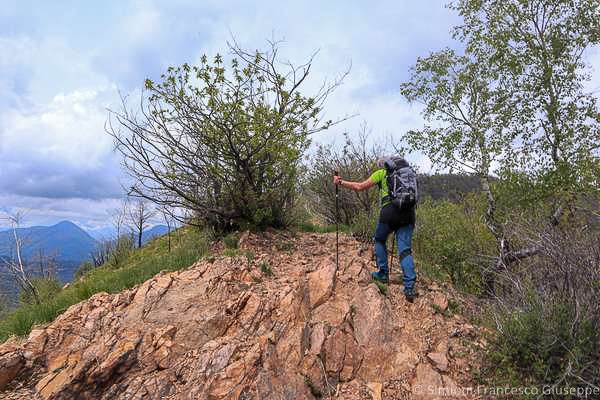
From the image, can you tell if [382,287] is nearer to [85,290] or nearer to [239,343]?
[239,343]

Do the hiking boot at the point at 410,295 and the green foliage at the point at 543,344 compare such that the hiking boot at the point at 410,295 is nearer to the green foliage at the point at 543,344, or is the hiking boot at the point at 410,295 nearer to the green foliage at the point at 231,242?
the green foliage at the point at 543,344

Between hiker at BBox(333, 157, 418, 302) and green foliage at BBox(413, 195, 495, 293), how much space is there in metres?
2.07

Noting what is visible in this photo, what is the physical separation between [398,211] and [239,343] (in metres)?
3.15

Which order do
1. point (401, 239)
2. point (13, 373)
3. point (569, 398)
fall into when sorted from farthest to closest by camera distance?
point (401, 239)
point (13, 373)
point (569, 398)

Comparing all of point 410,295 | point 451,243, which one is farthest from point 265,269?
point 451,243

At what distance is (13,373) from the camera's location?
4.11m

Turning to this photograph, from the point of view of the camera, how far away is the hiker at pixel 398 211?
5297 millimetres

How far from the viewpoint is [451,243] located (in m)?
8.53

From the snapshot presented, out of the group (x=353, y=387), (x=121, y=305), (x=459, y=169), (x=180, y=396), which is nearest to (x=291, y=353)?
(x=353, y=387)

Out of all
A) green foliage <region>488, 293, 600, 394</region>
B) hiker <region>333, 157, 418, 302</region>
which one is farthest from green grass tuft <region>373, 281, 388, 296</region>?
green foliage <region>488, 293, 600, 394</region>

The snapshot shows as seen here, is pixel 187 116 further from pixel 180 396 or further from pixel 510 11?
pixel 510 11

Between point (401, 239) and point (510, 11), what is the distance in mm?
10876

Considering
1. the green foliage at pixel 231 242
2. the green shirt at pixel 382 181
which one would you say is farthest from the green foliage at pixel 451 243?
the green foliage at pixel 231 242

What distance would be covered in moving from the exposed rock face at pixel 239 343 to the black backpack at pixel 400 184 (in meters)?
1.44
